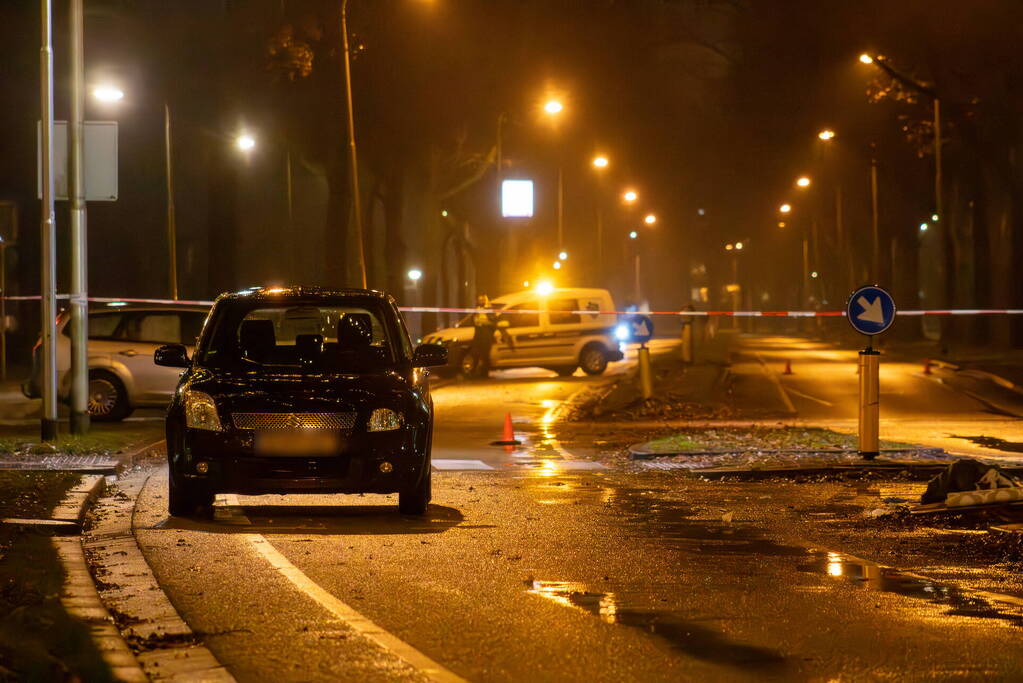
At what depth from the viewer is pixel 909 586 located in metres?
8.47

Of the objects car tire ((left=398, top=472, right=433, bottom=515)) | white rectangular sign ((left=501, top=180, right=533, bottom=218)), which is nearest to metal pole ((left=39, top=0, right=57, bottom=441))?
car tire ((left=398, top=472, right=433, bottom=515))

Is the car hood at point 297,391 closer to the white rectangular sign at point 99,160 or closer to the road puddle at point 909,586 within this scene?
the road puddle at point 909,586

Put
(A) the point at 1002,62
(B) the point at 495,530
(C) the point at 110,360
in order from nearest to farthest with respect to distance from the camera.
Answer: (B) the point at 495,530, (C) the point at 110,360, (A) the point at 1002,62

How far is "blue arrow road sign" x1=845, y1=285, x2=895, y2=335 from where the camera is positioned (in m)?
15.3

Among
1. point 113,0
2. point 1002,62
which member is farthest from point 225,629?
point 113,0

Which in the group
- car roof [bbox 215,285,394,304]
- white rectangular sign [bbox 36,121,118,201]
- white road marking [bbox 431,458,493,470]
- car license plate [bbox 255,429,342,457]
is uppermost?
white rectangular sign [bbox 36,121,118,201]

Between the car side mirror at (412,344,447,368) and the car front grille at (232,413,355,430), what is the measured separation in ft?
3.52

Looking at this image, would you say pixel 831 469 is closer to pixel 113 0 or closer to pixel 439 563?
pixel 439 563

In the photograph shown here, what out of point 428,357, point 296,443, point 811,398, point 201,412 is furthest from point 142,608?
point 811,398

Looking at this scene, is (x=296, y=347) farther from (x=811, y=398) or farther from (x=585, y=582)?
(x=811, y=398)

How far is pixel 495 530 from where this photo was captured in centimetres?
1073

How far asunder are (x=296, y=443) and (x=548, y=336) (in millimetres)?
24049

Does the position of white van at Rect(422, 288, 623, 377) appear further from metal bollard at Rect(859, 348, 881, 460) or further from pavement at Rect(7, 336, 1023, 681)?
pavement at Rect(7, 336, 1023, 681)

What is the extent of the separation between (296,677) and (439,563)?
3.00 metres
